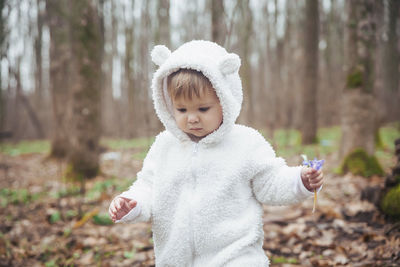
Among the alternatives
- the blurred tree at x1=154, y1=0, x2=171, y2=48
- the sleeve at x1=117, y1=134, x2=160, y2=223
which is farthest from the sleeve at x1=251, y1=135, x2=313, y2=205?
the blurred tree at x1=154, y1=0, x2=171, y2=48

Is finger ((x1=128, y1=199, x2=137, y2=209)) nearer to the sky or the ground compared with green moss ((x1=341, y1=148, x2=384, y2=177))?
nearer to the sky

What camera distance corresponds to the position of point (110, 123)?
84.4 ft

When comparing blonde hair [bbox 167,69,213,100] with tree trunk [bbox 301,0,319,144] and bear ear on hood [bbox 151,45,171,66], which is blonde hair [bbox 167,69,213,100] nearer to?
bear ear on hood [bbox 151,45,171,66]

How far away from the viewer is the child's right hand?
1653 millimetres

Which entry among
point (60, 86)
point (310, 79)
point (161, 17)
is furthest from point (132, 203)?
point (310, 79)

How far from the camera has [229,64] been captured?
5.53ft

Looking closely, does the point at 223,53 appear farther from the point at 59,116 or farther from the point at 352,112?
the point at 59,116

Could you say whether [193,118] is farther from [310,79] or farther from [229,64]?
[310,79]

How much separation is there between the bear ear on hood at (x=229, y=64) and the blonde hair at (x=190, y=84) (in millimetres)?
112

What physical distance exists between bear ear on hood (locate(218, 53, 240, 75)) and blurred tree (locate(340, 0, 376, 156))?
13.4 ft

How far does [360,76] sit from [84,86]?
4.92 meters

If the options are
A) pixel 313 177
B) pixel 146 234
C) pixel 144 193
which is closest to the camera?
pixel 313 177

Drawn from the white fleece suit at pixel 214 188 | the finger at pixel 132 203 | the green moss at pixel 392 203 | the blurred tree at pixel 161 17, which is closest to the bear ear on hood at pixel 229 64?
the white fleece suit at pixel 214 188

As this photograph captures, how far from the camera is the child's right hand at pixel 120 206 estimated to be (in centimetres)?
165
